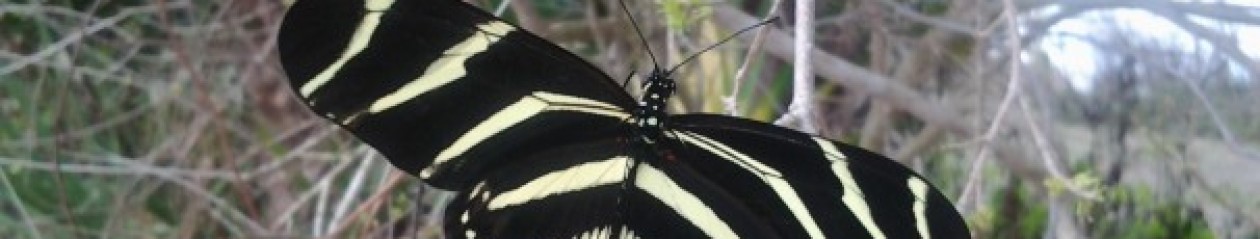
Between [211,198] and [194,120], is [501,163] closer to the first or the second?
[211,198]

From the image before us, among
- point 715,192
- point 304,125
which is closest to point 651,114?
point 715,192

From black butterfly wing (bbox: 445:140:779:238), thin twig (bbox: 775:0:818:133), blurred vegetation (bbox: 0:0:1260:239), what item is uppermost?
thin twig (bbox: 775:0:818:133)

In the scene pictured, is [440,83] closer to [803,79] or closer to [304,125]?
[803,79]

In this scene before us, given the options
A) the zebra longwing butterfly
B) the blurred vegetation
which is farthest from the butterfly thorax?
the blurred vegetation

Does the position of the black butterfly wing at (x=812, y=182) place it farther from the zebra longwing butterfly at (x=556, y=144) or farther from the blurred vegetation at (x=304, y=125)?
the blurred vegetation at (x=304, y=125)

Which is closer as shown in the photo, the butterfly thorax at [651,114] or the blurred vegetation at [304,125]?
the butterfly thorax at [651,114]

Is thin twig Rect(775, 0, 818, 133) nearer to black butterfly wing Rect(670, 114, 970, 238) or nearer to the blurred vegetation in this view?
black butterfly wing Rect(670, 114, 970, 238)

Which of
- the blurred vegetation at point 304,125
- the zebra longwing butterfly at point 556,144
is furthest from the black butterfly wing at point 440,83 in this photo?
the blurred vegetation at point 304,125

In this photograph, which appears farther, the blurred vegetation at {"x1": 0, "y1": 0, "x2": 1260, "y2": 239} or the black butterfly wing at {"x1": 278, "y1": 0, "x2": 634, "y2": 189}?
the blurred vegetation at {"x1": 0, "y1": 0, "x2": 1260, "y2": 239}
